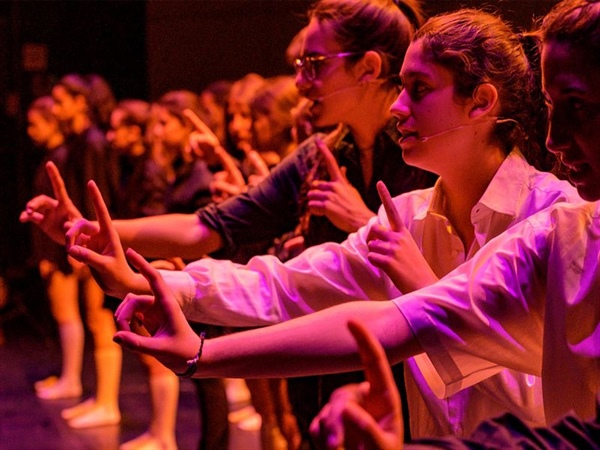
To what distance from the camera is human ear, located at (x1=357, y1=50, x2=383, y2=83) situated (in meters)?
2.60

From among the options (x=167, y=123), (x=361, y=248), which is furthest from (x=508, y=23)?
(x=167, y=123)

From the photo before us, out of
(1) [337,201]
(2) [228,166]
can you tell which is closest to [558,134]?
(1) [337,201]

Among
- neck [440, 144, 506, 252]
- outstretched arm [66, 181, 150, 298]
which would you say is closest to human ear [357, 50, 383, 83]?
neck [440, 144, 506, 252]

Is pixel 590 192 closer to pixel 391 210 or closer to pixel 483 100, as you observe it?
pixel 391 210

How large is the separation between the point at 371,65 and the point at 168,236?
64cm

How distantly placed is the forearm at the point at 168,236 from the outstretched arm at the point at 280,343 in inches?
43.4

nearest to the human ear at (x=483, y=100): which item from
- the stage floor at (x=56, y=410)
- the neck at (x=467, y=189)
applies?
the neck at (x=467, y=189)

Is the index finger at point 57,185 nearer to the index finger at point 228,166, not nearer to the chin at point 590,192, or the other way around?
the index finger at point 228,166

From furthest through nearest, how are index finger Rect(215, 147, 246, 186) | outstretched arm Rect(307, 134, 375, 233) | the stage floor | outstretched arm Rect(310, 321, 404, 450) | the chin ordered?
the stage floor < index finger Rect(215, 147, 246, 186) < outstretched arm Rect(307, 134, 375, 233) < the chin < outstretched arm Rect(310, 321, 404, 450)

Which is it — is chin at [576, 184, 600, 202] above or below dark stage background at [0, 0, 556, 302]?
above

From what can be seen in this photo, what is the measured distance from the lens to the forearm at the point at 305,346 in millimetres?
1505

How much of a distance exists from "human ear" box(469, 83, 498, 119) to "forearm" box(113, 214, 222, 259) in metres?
0.97

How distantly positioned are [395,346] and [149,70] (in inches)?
289

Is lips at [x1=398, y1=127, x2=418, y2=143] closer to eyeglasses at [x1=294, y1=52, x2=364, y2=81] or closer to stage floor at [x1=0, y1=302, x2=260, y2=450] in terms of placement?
eyeglasses at [x1=294, y1=52, x2=364, y2=81]
